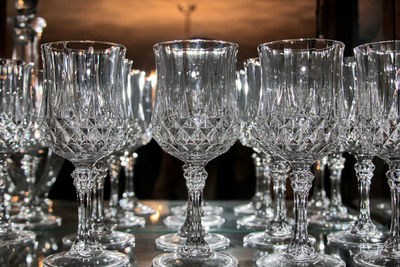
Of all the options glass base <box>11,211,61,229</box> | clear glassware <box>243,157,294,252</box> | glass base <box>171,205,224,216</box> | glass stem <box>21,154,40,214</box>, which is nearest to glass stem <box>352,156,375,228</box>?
clear glassware <box>243,157,294,252</box>

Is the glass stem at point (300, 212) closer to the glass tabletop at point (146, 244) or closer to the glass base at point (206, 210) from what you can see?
the glass tabletop at point (146, 244)

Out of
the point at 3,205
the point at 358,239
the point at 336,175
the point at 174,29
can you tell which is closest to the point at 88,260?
the point at 3,205

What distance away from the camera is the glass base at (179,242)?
0.92 m

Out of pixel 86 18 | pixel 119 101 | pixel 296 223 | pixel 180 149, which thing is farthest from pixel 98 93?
pixel 86 18

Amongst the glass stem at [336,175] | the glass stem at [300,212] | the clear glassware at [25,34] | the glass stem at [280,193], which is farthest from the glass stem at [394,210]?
the clear glassware at [25,34]

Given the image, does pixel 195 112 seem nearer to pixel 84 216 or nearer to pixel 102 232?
pixel 84 216

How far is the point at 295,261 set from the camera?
812 mm

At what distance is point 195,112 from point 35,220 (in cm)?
54

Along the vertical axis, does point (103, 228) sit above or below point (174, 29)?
below

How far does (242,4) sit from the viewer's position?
1451 mm

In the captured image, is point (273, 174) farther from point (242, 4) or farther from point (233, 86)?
point (242, 4)

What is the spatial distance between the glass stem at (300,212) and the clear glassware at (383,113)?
0.09m

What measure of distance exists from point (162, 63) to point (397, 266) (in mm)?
512

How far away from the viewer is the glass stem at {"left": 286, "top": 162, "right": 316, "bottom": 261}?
2.71ft
